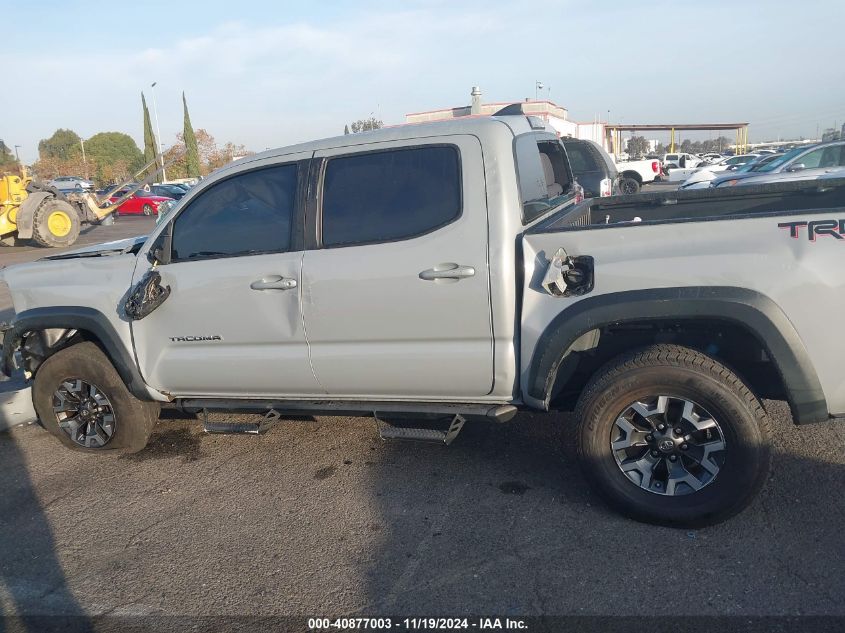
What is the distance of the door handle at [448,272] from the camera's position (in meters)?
3.50

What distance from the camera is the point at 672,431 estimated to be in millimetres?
3359

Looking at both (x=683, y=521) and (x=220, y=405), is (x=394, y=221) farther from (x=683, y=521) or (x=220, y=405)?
(x=683, y=521)

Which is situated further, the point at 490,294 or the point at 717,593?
the point at 490,294

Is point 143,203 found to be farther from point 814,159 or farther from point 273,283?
point 273,283

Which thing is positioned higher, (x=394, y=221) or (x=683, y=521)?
(x=394, y=221)

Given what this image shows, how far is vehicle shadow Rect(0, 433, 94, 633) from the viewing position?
3.07 m

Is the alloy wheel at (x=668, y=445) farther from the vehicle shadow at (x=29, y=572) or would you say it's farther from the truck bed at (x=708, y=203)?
the vehicle shadow at (x=29, y=572)

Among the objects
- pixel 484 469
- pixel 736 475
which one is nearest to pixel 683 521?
pixel 736 475

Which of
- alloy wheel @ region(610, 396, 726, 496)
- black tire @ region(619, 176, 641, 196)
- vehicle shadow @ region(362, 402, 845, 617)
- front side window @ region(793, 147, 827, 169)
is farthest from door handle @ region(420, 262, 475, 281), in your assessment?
black tire @ region(619, 176, 641, 196)

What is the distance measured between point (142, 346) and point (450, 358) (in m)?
1.99

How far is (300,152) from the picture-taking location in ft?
13.2

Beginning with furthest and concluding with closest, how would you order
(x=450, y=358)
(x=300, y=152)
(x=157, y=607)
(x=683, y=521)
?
(x=300, y=152)
(x=450, y=358)
(x=683, y=521)
(x=157, y=607)

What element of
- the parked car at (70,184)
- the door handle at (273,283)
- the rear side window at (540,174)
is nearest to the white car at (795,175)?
the rear side window at (540,174)

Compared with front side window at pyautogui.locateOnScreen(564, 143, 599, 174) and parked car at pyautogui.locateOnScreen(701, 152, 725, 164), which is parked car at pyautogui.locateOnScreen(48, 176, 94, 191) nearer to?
front side window at pyautogui.locateOnScreen(564, 143, 599, 174)
